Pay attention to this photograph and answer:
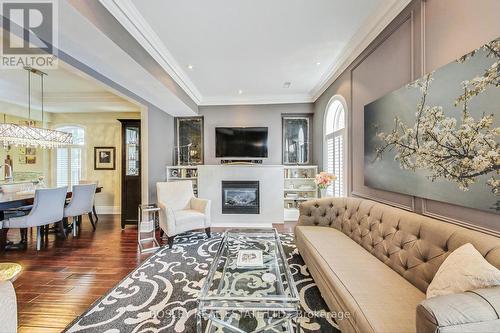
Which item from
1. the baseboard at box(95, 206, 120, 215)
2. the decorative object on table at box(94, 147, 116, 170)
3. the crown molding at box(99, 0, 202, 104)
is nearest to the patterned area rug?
the crown molding at box(99, 0, 202, 104)

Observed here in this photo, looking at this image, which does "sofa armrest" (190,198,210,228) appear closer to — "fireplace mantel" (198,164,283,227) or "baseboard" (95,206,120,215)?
"fireplace mantel" (198,164,283,227)

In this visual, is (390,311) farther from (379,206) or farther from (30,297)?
(30,297)

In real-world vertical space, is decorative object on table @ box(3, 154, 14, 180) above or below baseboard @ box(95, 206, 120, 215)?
above

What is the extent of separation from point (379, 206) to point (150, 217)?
4.20m

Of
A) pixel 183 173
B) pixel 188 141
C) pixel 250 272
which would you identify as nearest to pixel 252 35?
pixel 250 272

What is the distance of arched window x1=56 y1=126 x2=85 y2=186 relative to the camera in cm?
595

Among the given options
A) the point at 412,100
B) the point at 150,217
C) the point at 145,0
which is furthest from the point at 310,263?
the point at 150,217

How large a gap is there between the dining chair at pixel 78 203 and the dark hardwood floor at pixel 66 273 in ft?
1.13

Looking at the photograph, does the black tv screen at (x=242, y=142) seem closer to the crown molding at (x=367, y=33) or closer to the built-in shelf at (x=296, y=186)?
the built-in shelf at (x=296, y=186)

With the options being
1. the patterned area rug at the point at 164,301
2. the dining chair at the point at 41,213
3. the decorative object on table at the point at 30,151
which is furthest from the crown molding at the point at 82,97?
the patterned area rug at the point at 164,301

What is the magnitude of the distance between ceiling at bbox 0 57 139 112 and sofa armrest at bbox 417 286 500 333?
5031 mm

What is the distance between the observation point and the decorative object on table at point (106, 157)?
5.89 m

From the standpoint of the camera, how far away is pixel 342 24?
2512 mm

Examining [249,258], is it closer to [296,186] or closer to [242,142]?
[296,186]
